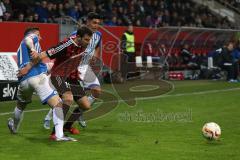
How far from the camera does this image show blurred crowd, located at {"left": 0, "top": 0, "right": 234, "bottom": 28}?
24.0 meters

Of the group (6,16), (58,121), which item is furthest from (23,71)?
(6,16)

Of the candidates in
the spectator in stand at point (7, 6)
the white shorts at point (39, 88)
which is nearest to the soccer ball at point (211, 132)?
the white shorts at point (39, 88)

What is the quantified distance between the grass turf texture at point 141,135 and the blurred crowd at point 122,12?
8040 mm

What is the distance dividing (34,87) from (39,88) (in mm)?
125

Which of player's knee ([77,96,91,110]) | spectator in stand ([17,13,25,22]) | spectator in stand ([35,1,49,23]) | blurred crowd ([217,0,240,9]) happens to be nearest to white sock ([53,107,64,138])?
player's knee ([77,96,91,110])

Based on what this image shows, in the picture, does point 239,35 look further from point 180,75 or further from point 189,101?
point 189,101

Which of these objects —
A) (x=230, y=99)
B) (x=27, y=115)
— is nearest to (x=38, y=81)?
(x=27, y=115)

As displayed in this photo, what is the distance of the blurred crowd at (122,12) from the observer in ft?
78.8

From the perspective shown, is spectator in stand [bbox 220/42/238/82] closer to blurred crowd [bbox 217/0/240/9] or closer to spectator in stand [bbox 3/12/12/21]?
spectator in stand [bbox 3/12/12/21]

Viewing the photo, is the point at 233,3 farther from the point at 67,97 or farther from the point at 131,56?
the point at 67,97

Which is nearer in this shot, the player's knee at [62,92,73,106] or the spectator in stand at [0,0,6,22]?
the player's knee at [62,92,73,106]

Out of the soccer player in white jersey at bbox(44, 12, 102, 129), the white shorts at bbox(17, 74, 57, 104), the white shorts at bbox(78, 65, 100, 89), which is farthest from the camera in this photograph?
the white shorts at bbox(78, 65, 100, 89)

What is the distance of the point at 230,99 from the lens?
1820 centimetres

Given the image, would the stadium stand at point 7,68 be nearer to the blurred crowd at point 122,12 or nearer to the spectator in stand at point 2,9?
the spectator in stand at point 2,9
